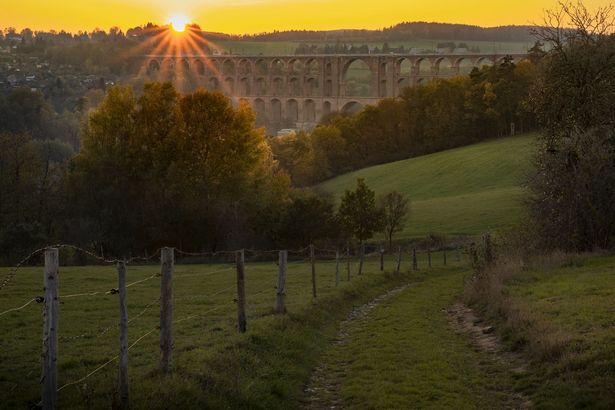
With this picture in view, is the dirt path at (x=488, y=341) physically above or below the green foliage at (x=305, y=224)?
below

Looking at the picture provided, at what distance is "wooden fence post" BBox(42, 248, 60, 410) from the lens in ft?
25.4

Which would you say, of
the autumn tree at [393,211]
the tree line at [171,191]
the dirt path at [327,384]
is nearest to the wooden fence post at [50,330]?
the dirt path at [327,384]

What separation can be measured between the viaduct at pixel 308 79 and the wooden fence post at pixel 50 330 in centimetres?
13620

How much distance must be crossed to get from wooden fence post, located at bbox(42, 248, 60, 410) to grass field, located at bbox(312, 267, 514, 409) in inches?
145

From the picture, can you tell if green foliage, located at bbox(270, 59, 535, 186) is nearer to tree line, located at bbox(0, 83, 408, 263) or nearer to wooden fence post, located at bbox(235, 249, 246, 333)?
tree line, located at bbox(0, 83, 408, 263)

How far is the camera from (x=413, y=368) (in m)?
12.0

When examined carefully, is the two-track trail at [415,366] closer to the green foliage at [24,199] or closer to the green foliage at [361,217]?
the green foliage at [361,217]

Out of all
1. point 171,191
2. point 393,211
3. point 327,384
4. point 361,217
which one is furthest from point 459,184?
point 327,384

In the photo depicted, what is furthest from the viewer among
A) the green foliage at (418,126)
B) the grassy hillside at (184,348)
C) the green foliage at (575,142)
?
the green foliage at (418,126)

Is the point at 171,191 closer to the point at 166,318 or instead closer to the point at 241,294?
the point at 241,294

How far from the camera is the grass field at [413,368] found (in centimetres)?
1024

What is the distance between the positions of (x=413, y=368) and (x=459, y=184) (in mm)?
61821

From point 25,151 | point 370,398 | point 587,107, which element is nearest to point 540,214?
point 587,107

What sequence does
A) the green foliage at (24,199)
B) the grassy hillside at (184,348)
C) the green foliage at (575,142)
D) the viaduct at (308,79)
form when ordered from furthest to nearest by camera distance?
1. the viaduct at (308,79)
2. the green foliage at (24,199)
3. the green foliage at (575,142)
4. the grassy hillside at (184,348)
